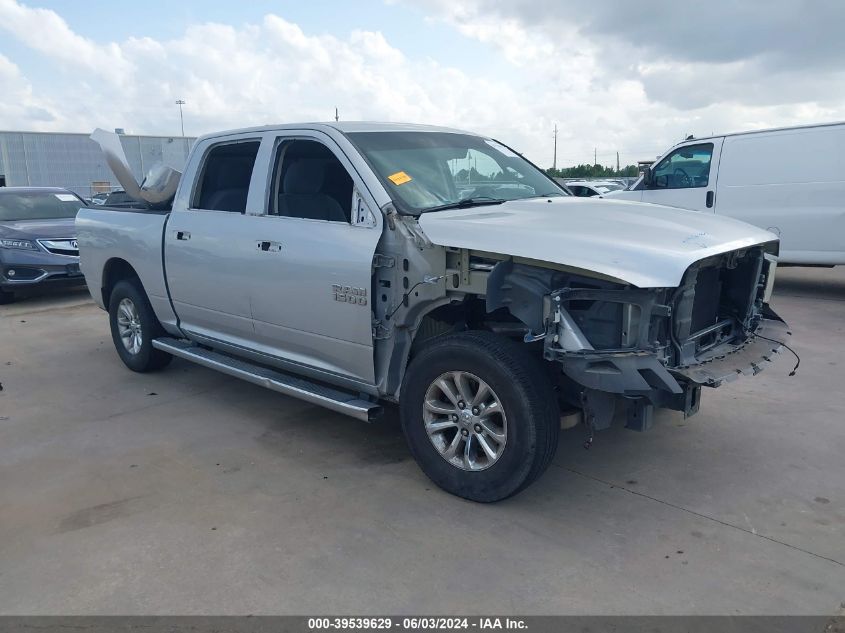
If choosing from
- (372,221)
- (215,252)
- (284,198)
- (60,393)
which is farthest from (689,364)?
(60,393)

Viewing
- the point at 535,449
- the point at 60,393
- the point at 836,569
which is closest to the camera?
the point at 836,569

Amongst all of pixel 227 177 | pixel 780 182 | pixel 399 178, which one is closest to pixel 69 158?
pixel 227 177

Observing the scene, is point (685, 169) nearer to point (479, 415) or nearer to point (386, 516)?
point (479, 415)

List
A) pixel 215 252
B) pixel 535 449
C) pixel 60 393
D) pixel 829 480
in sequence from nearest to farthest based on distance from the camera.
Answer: pixel 535 449
pixel 829 480
pixel 215 252
pixel 60 393

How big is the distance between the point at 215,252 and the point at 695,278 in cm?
322

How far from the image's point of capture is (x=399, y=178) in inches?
165

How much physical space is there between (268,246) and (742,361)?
115 inches

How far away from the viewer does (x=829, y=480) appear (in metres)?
3.92

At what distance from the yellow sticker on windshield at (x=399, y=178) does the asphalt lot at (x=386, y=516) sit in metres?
1.69

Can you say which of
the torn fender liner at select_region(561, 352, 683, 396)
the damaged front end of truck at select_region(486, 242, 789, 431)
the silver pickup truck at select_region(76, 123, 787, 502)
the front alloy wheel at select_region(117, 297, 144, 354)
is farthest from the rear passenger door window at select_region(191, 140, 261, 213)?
the torn fender liner at select_region(561, 352, 683, 396)

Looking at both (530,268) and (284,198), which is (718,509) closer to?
(530,268)

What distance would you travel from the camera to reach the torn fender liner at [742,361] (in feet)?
11.1

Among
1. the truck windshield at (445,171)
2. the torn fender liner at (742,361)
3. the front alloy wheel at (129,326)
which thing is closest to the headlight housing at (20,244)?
the front alloy wheel at (129,326)

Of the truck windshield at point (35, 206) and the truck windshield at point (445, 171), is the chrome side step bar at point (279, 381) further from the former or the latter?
the truck windshield at point (35, 206)
